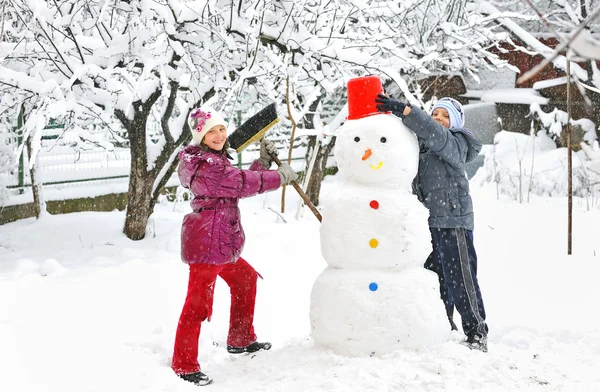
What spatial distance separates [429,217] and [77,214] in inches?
204

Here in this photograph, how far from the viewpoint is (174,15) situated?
18.2 ft

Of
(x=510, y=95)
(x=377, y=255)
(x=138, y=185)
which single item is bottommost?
(x=377, y=255)

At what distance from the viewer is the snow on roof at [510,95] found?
47.2ft

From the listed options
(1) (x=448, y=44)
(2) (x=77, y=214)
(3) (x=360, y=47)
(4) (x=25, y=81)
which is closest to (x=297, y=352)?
(4) (x=25, y=81)

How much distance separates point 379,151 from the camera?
381 centimetres

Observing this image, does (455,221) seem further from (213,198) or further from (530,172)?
(530,172)

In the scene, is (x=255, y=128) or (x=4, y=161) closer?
(x=255, y=128)

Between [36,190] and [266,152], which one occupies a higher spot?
[266,152]

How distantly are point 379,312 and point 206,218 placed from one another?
3.59 feet

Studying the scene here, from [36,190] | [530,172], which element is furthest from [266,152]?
[530,172]

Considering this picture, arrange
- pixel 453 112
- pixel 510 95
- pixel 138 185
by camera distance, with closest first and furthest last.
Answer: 1. pixel 453 112
2. pixel 138 185
3. pixel 510 95

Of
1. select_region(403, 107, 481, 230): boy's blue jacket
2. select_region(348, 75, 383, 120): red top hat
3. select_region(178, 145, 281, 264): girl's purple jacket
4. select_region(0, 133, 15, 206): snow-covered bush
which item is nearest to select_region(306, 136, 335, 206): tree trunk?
select_region(0, 133, 15, 206): snow-covered bush

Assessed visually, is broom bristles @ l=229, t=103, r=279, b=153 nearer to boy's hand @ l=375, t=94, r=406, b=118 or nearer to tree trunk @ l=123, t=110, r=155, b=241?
boy's hand @ l=375, t=94, r=406, b=118

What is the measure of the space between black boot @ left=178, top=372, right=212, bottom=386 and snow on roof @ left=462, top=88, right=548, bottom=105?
11887 mm
